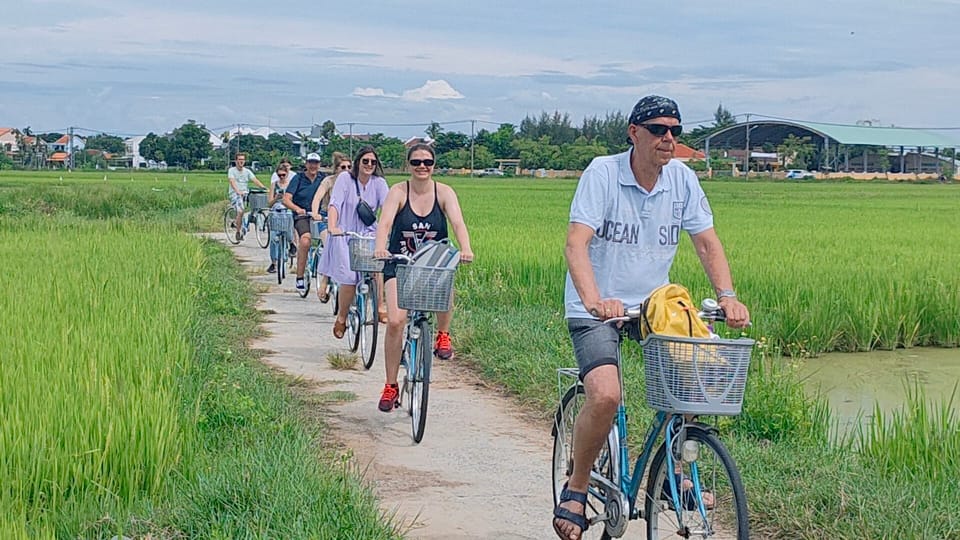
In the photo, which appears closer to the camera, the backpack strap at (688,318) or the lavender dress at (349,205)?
the backpack strap at (688,318)

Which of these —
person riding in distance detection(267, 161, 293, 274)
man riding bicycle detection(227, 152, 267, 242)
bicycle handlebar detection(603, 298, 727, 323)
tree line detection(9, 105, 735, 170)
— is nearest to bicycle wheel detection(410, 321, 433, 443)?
bicycle handlebar detection(603, 298, 727, 323)

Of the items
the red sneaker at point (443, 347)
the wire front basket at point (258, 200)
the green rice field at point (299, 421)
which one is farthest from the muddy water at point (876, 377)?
the wire front basket at point (258, 200)

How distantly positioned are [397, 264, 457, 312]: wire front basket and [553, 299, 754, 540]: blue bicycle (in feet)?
5.68

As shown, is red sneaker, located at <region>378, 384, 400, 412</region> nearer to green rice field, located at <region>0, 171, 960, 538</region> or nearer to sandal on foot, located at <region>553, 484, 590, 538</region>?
green rice field, located at <region>0, 171, 960, 538</region>

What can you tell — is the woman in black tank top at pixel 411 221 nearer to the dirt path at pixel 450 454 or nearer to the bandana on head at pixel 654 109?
the dirt path at pixel 450 454

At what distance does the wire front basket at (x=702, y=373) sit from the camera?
3551 millimetres

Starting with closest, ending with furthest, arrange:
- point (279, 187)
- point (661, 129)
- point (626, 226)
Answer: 1. point (661, 129)
2. point (626, 226)
3. point (279, 187)

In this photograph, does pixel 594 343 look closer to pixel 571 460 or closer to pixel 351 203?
pixel 571 460

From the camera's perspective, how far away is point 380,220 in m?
7.06

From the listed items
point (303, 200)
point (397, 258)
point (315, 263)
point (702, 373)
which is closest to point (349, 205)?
point (397, 258)

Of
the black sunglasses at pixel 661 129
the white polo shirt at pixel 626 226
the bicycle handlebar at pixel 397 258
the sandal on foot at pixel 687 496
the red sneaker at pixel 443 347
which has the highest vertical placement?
the black sunglasses at pixel 661 129

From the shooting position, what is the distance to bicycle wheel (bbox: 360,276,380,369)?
8.56 meters

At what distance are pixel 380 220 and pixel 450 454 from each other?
5.31ft

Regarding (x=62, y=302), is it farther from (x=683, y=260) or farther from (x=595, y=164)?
(x=683, y=260)
